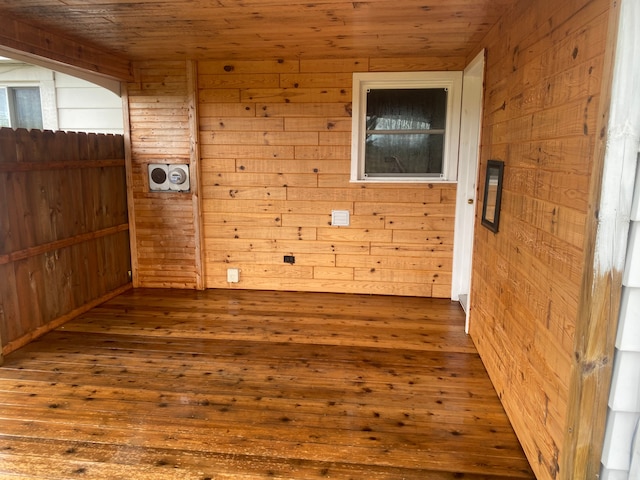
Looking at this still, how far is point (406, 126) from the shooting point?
4223 millimetres

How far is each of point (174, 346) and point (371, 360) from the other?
4.78 feet

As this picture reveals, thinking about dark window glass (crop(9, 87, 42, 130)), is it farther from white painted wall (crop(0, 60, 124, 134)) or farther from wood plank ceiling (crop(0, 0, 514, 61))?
wood plank ceiling (crop(0, 0, 514, 61))

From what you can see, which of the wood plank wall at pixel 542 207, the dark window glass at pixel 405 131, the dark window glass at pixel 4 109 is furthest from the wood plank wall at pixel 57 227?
the wood plank wall at pixel 542 207

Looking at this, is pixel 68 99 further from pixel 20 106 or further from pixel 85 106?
pixel 20 106

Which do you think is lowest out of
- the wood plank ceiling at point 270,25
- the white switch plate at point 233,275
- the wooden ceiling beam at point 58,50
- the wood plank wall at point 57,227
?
the white switch plate at point 233,275

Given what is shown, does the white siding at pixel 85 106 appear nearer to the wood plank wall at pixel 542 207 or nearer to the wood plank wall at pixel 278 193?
the wood plank wall at pixel 278 193

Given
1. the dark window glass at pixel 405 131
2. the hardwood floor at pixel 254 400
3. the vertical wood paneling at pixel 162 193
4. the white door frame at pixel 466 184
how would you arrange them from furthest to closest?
the vertical wood paneling at pixel 162 193, the dark window glass at pixel 405 131, the white door frame at pixel 466 184, the hardwood floor at pixel 254 400

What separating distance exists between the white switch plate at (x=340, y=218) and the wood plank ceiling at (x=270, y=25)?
147cm

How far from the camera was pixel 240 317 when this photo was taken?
385 centimetres

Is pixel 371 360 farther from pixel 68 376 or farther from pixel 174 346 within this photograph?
pixel 68 376

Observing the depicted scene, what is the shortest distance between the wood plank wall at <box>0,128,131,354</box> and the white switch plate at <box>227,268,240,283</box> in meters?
1.09

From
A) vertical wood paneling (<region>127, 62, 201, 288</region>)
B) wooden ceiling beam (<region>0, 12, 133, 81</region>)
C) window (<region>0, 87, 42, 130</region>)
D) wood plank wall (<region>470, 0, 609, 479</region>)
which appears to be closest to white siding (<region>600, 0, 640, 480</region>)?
wood plank wall (<region>470, 0, 609, 479</region>)

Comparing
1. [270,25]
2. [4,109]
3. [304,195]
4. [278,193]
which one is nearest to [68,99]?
[4,109]

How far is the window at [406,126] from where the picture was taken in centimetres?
411
